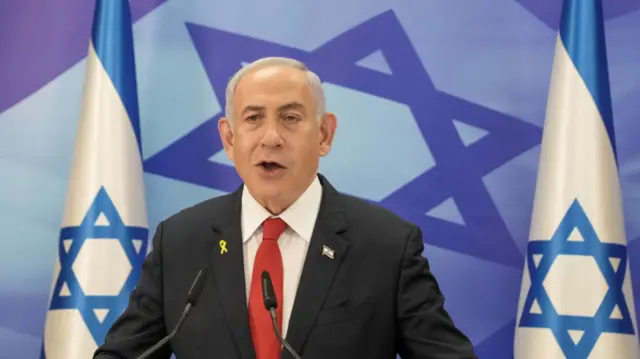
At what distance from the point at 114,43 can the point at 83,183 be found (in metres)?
0.61

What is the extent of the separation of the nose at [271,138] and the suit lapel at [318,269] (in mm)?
203

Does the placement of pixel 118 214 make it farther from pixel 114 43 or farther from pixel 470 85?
pixel 470 85

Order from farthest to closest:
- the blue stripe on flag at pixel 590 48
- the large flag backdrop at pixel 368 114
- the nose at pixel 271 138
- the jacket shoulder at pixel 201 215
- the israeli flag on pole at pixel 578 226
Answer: the large flag backdrop at pixel 368 114, the blue stripe on flag at pixel 590 48, the israeli flag on pole at pixel 578 226, the jacket shoulder at pixel 201 215, the nose at pixel 271 138

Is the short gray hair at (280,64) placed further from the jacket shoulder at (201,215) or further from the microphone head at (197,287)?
the microphone head at (197,287)

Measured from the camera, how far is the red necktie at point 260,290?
1.91m

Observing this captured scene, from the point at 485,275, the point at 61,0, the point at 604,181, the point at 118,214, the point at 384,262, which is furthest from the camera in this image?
the point at 61,0

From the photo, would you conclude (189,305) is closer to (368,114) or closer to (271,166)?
(271,166)

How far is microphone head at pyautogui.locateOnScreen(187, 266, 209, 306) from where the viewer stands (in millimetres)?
1787

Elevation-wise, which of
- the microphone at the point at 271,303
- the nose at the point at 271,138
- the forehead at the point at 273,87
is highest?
the forehead at the point at 273,87

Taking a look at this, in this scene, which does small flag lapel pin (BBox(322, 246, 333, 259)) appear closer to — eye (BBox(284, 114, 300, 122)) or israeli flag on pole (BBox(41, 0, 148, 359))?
eye (BBox(284, 114, 300, 122))

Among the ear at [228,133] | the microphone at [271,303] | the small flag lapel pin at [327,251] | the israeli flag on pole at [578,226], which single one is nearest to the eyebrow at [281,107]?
the ear at [228,133]

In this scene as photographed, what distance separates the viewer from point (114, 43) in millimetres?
3826

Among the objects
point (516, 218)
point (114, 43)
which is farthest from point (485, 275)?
point (114, 43)

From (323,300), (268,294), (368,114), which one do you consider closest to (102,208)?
(368,114)
